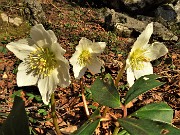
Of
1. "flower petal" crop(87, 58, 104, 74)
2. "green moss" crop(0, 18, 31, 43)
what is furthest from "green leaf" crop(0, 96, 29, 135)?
"green moss" crop(0, 18, 31, 43)

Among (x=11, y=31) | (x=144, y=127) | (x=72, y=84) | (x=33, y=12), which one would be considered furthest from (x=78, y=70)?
(x=33, y=12)

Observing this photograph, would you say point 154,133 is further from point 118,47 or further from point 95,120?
point 118,47

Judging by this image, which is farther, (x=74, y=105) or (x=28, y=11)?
(x=28, y=11)

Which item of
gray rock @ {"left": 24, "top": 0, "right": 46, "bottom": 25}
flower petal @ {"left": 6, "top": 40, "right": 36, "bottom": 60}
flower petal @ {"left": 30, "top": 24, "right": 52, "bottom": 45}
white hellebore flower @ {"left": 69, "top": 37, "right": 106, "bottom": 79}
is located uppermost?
gray rock @ {"left": 24, "top": 0, "right": 46, "bottom": 25}

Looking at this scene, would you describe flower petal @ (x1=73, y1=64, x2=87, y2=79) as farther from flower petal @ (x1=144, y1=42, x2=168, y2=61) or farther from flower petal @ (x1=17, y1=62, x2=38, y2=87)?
flower petal @ (x1=144, y1=42, x2=168, y2=61)

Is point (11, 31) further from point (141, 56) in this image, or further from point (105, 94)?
point (105, 94)

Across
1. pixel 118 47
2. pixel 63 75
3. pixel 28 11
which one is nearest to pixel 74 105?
pixel 63 75
